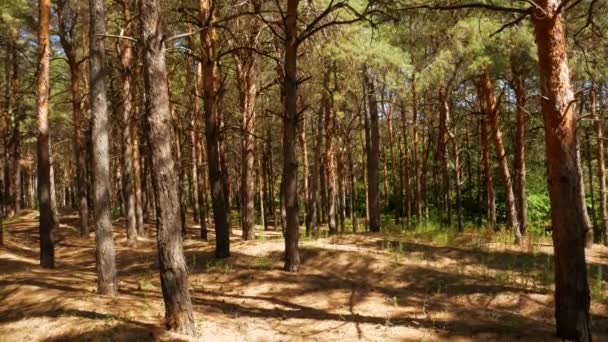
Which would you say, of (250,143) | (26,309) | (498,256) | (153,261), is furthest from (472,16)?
(26,309)

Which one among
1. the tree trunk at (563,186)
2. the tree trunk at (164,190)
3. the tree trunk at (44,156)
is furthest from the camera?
the tree trunk at (44,156)

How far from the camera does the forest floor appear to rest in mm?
6805

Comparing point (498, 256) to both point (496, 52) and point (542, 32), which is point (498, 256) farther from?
point (542, 32)

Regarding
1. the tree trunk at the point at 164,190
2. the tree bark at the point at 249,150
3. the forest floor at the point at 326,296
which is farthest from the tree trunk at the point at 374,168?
the tree trunk at the point at 164,190

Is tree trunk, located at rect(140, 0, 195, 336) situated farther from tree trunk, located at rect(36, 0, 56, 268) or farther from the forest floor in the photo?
tree trunk, located at rect(36, 0, 56, 268)

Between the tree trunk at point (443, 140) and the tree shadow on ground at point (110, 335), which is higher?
the tree trunk at point (443, 140)

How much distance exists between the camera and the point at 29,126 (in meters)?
24.8

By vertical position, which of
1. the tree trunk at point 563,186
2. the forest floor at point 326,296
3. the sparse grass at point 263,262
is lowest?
the forest floor at point 326,296

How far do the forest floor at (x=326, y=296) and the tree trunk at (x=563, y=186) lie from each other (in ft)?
1.71

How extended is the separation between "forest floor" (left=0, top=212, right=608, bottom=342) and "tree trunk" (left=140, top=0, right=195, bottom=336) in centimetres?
40

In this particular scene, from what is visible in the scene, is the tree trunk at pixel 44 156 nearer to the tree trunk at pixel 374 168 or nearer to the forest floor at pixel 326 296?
the forest floor at pixel 326 296

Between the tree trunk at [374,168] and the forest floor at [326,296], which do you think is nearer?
the forest floor at [326,296]

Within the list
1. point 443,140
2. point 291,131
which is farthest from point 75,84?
point 443,140

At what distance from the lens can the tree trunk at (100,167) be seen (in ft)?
28.7
